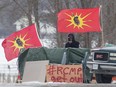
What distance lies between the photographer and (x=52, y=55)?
17.9 metres

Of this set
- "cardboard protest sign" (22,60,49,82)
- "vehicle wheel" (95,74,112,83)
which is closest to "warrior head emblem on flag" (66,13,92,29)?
"cardboard protest sign" (22,60,49,82)

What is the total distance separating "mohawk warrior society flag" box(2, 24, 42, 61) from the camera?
62.9ft

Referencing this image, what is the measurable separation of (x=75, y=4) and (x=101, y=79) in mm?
17842

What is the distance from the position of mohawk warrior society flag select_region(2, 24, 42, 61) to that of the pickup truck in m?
4.31

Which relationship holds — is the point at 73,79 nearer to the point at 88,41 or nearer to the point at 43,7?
the point at 88,41

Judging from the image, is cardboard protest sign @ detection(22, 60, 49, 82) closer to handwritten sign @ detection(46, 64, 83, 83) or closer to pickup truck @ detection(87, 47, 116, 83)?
handwritten sign @ detection(46, 64, 83, 83)

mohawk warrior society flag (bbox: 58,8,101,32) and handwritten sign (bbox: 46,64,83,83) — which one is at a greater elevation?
mohawk warrior society flag (bbox: 58,8,101,32)

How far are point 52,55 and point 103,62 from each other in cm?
348

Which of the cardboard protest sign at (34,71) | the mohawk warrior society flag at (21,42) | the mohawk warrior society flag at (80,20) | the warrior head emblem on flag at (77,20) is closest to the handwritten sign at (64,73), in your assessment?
the cardboard protest sign at (34,71)

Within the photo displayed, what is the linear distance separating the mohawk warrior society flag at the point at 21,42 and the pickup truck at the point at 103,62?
4.31 metres

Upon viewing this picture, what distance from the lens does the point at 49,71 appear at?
1689 centimetres

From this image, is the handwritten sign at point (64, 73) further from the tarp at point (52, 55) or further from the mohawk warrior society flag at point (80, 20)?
the mohawk warrior society flag at point (80, 20)

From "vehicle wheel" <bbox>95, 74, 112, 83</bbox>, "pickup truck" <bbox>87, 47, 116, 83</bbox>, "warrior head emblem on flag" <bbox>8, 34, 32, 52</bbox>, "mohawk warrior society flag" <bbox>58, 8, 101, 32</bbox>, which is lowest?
"vehicle wheel" <bbox>95, 74, 112, 83</bbox>

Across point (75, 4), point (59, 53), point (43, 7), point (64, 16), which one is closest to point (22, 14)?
point (43, 7)
